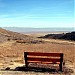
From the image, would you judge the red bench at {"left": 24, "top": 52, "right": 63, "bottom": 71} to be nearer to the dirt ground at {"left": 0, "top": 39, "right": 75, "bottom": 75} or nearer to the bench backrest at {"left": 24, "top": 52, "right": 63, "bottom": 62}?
the bench backrest at {"left": 24, "top": 52, "right": 63, "bottom": 62}

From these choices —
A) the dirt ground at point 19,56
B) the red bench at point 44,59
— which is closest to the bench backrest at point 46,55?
the red bench at point 44,59

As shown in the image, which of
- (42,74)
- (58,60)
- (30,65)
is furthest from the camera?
(30,65)

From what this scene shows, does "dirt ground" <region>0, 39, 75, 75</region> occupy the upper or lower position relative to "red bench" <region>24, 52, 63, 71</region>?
lower

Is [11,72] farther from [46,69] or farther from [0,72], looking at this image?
[46,69]

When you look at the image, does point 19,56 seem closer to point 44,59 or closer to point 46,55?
point 44,59

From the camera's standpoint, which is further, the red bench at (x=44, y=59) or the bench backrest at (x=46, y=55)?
the red bench at (x=44, y=59)

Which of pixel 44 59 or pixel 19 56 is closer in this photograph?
pixel 44 59

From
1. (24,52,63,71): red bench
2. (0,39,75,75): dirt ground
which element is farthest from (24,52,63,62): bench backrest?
(0,39,75,75): dirt ground

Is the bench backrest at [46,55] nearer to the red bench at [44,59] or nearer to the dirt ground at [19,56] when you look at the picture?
the red bench at [44,59]

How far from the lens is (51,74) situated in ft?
46.3

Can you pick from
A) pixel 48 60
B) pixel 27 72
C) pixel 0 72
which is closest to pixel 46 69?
pixel 48 60

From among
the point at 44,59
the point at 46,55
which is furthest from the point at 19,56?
the point at 46,55

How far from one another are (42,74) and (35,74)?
43 cm

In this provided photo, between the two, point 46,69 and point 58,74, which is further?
point 46,69
